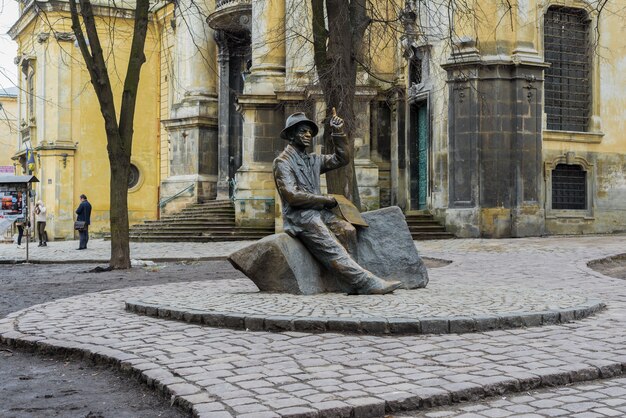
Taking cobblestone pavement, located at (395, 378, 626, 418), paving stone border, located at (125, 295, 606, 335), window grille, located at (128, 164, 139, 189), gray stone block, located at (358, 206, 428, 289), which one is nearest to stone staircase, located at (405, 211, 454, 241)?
gray stone block, located at (358, 206, 428, 289)

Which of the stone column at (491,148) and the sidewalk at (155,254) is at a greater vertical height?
the stone column at (491,148)

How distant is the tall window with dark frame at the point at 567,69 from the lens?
1035 inches

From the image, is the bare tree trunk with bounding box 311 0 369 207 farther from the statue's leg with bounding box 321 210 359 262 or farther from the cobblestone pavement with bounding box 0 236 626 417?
the cobblestone pavement with bounding box 0 236 626 417

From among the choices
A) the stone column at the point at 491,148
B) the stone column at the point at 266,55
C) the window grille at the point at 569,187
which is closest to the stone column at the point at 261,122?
the stone column at the point at 266,55

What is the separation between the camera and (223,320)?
780 centimetres

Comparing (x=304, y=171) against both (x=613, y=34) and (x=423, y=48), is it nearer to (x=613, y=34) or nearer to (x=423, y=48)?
(x=423, y=48)

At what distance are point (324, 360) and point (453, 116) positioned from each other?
1915cm

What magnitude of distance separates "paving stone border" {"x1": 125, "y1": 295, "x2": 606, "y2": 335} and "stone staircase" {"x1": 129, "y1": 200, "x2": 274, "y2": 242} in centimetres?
1770

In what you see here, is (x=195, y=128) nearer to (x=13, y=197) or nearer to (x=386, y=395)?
(x=13, y=197)

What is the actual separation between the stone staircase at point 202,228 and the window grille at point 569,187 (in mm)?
9254

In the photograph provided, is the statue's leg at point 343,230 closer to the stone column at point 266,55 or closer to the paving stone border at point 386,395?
the paving stone border at point 386,395

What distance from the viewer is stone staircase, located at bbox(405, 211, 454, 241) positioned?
2416 centimetres

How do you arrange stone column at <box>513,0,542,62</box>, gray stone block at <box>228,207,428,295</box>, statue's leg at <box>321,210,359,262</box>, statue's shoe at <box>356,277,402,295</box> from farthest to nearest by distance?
1. stone column at <box>513,0,542,62</box>
2. statue's leg at <box>321,210,359,262</box>
3. gray stone block at <box>228,207,428,295</box>
4. statue's shoe at <box>356,277,402,295</box>

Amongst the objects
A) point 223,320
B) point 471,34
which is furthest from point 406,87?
point 223,320
